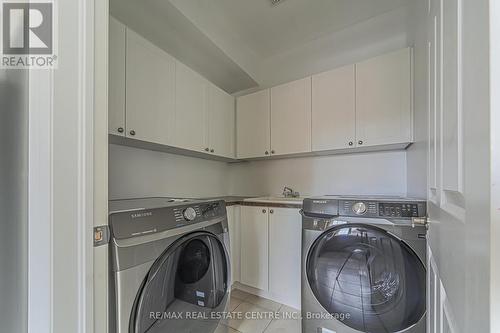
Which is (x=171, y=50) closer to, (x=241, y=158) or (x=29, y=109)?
(x=241, y=158)

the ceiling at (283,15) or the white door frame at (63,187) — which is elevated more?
the ceiling at (283,15)

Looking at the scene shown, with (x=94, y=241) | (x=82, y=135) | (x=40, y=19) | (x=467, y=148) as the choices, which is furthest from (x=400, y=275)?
(x=40, y=19)

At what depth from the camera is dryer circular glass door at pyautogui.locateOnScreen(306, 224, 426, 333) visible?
984 mm

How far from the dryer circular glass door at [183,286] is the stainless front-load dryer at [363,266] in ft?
1.79

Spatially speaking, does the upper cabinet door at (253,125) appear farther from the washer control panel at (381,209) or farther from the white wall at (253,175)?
the washer control panel at (381,209)

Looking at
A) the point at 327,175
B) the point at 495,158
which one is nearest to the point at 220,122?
the point at 327,175

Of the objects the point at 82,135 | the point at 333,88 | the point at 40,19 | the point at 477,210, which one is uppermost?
the point at 333,88

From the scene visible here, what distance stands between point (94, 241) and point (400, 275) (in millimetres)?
1384

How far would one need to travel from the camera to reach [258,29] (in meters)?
1.99

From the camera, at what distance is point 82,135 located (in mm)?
596

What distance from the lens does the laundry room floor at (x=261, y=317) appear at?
1.47 meters

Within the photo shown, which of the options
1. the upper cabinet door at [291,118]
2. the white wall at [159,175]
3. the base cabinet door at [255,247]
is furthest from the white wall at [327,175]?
the base cabinet door at [255,247]

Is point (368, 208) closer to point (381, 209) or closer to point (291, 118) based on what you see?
point (381, 209)

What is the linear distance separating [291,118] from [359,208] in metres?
1.18
